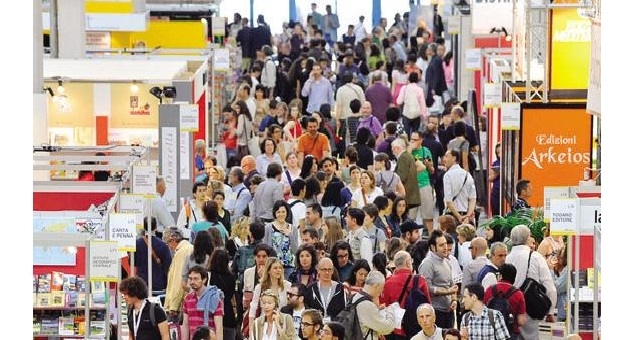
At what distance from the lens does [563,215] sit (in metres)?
10.1

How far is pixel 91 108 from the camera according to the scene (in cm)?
1788

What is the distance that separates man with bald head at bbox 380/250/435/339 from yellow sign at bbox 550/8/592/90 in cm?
630

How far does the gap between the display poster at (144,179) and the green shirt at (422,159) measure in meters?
4.09

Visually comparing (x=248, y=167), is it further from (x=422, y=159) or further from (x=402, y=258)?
(x=402, y=258)

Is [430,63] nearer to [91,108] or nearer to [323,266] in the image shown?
[91,108]

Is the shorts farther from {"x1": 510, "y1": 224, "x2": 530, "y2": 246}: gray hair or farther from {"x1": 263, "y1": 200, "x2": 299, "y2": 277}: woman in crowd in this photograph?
{"x1": 510, "y1": 224, "x2": 530, "y2": 246}: gray hair

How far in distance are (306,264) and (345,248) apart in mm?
454

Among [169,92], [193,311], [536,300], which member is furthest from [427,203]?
[193,311]

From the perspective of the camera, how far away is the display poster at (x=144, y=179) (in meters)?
12.6

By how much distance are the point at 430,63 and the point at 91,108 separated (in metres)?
9.29

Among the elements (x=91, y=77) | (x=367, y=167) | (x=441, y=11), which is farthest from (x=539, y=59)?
(x=441, y=11)

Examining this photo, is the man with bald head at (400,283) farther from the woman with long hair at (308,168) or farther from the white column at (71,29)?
the white column at (71,29)
